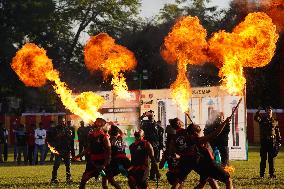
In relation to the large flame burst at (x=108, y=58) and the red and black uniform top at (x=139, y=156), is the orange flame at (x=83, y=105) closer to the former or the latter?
the large flame burst at (x=108, y=58)

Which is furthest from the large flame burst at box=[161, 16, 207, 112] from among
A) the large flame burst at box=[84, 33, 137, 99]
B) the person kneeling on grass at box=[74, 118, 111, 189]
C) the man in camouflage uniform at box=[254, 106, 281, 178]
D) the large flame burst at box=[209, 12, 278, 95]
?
the person kneeling on grass at box=[74, 118, 111, 189]

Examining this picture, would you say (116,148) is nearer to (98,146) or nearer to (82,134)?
(98,146)

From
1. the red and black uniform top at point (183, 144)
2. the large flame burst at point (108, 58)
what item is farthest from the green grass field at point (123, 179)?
the large flame burst at point (108, 58)

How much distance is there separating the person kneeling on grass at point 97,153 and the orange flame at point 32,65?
850 centimetres

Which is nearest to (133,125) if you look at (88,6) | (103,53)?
(103,53)

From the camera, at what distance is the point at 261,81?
57.8 m

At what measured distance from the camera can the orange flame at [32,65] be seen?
1016 inches

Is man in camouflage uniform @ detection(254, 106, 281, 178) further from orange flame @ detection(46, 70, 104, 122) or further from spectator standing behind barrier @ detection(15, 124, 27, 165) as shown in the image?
spectator standing behind barrier @ detection(15, 124, 27, 165)

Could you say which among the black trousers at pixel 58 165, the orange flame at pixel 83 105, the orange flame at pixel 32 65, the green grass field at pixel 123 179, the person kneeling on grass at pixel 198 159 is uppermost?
the orange flame at pixel 32 65

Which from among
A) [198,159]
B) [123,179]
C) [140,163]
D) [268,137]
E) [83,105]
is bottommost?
[123,179]

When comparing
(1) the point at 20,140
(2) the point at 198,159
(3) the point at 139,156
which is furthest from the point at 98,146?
(1) the point at 20,140

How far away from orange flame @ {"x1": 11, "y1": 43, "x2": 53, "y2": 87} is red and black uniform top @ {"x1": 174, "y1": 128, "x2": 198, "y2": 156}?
10201 millimetres

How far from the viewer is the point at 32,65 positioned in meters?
25.9

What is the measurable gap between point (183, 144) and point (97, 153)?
2426 millimetres
